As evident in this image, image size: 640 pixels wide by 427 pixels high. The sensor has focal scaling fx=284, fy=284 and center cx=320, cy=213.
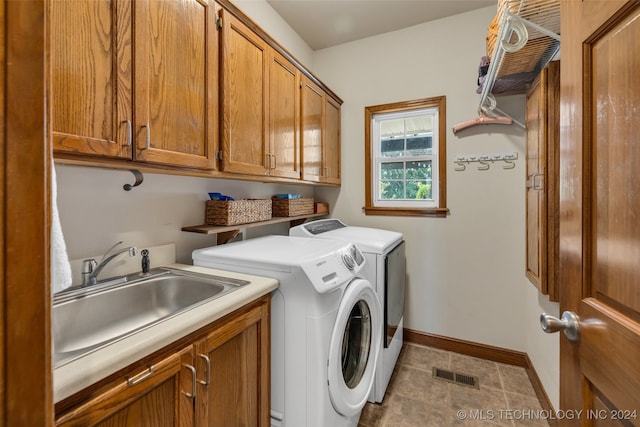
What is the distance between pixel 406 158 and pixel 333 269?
172 centimetres

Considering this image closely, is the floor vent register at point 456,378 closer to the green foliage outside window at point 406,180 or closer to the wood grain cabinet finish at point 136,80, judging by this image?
the green foliage outside window at point 406,180

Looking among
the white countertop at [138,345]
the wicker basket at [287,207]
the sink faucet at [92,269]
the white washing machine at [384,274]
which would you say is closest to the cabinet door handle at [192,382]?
the white countertop at [138,345]

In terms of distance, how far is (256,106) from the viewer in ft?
5.34

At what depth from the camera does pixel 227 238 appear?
185 cm

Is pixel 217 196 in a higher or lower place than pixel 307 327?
higher

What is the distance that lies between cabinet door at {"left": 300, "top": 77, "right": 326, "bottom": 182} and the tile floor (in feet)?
5.34

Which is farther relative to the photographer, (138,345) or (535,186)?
(535,186)

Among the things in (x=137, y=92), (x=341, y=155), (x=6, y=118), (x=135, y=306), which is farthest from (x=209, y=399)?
(x=341, y=155)

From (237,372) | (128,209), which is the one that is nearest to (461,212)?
(237,372)

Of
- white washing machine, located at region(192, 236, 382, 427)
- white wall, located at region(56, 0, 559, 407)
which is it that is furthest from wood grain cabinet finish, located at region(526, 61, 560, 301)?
white washing machine, located at region(192, 236, 382, 427)

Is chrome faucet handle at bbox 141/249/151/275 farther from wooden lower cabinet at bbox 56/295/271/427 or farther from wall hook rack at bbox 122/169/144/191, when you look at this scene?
wooden lower cabinet at bbox 56/295/271/427

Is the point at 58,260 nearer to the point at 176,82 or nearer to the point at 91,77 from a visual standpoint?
the point at 91,77

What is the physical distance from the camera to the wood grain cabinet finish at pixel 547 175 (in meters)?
1.52

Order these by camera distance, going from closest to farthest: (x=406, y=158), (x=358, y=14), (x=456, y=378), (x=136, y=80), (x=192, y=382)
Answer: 1. (x=192, y=382)
2. (x=136, y=80)
3. (x=456, y=378)
4. (x=358, y=14)
5. (x=406, y=158)
